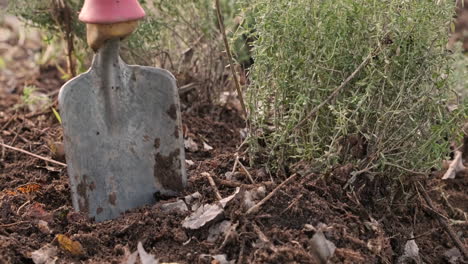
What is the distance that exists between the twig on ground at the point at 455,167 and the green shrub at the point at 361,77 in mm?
738

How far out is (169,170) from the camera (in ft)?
8.51

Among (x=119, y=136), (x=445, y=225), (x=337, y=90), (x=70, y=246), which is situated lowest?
(x=445, y=225)

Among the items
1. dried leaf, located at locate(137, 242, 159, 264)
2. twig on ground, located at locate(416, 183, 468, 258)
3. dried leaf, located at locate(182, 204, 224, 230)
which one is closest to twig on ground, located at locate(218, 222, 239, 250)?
dried leaf, located at locate(182, 204, 224, 230)

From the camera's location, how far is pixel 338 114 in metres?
2.33

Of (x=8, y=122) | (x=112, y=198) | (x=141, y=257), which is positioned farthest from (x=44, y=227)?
(x=8, y=122)

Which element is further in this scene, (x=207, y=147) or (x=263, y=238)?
(x=207, y=147)

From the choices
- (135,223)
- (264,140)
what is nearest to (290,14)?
(264,140)

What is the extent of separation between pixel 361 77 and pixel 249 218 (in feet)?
2.18

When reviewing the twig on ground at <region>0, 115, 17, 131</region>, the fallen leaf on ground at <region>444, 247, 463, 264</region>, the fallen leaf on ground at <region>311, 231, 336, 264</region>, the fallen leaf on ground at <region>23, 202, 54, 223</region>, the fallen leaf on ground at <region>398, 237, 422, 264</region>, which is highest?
the fallen leaf on ground at <region>311, 231, 336, 264</region>

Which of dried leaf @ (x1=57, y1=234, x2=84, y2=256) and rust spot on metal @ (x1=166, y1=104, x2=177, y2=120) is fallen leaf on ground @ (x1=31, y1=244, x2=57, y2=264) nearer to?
dried leaf @ (x1=57, y1=234, x2=84, y2=256)

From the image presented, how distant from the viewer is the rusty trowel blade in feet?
7.89

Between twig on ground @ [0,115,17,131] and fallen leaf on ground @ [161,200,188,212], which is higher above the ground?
fallen leaf on ground @ [161,200,188,212]

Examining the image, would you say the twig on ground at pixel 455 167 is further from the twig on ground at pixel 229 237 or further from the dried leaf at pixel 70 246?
the dried leaf at pixel 70 246

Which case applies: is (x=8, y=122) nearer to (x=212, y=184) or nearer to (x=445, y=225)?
(x=212, y=184)
